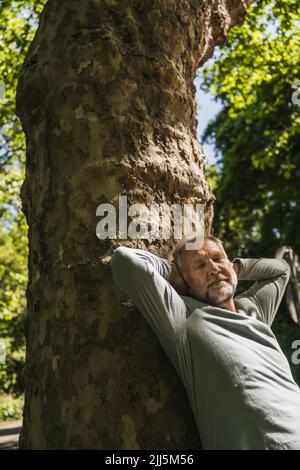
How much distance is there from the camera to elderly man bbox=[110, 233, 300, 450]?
5.90 feet

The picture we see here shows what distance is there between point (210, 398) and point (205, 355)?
17cm

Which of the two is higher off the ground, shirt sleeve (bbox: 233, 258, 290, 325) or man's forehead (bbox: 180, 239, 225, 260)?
man's forehead (bbox: 180, 239, 225, 260)

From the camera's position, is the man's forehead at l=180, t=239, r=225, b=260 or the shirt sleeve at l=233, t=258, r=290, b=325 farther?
the shirt sleeve at l=233, t=258, r=290, b=325

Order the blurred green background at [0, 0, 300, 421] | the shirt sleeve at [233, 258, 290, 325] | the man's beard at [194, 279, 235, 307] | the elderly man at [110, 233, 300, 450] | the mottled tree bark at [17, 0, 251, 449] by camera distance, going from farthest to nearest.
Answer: the blurred green background at [0, 0, 300, 421] → the shirt sleeve at [233, 258, 290, 325] → the man's beard at [194, 279, 235, 307] → the mottled tree bark at [17, 0, 251, 449] → the elderly man at [110, 233, 300, 450]

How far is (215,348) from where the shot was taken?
1951 millimetres

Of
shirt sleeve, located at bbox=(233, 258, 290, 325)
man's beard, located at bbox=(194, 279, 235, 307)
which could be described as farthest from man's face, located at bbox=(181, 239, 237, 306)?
shirt sleeve, located at bbox=(233, 258, 290, 325)

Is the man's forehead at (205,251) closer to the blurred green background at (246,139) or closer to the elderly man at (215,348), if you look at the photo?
the elderly man at (215,348)

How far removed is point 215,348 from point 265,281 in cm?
90

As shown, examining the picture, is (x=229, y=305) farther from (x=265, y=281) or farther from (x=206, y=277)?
(x=265, y=281)

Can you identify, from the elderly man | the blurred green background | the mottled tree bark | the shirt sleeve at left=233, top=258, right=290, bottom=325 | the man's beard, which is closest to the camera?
the elderly man

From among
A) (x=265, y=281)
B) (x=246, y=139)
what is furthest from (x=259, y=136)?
(x=265, y=281)

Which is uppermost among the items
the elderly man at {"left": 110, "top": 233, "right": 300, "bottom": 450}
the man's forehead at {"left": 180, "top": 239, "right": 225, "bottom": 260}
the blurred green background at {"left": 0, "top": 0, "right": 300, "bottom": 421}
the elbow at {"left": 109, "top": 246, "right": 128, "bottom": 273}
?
the blurred green background at {"left": 0, "top": 0, "right": 300, "bottom": 421}

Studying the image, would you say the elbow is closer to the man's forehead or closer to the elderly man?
the elderly man

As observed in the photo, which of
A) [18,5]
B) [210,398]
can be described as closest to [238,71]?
[18,5]
